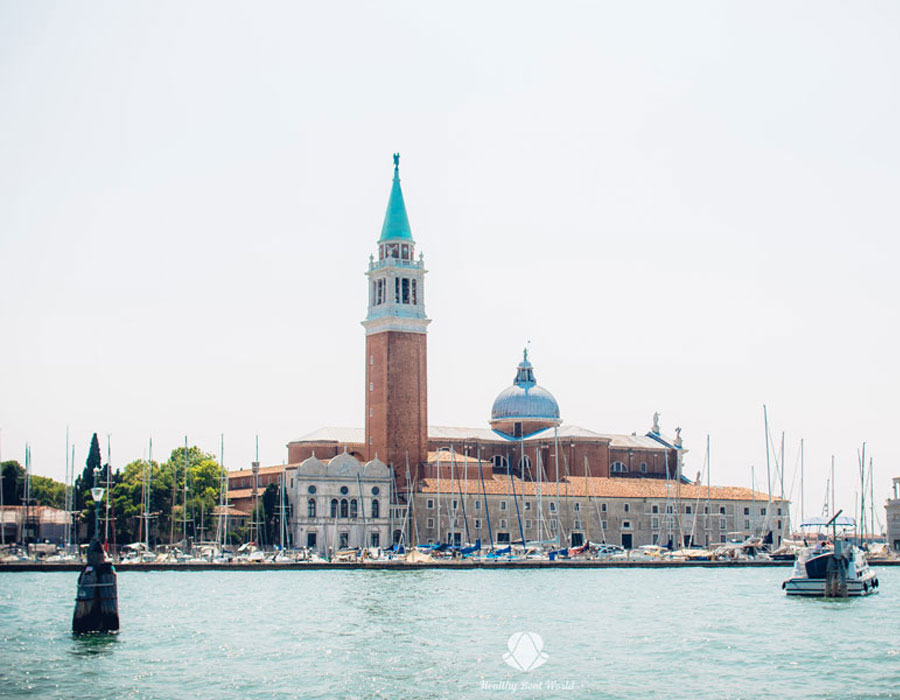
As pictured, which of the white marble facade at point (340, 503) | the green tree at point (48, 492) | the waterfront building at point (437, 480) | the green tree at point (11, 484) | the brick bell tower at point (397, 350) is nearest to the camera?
the white marble facade at point (340, 503)

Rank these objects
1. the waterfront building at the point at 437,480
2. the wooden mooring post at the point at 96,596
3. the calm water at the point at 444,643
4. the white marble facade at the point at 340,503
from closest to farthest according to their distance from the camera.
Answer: the calm water at the point at 444,643, the wooden mooring post at the point at 96,596, the white marble facade at the point at 340,503, the waterfront building at the point at 437,480

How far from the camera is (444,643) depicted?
1095 inches

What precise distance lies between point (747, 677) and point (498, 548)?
4416cm

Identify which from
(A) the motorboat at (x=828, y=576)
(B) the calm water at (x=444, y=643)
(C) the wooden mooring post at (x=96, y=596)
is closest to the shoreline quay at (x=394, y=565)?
(B) the calm water at (x=444, y=643)

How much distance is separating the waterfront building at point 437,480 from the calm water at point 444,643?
25.3 m

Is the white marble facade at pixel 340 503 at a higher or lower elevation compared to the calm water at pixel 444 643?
higher

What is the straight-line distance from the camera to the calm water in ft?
73.2

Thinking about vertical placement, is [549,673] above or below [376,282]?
below

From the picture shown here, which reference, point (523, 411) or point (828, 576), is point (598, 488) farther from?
point (828, 576)

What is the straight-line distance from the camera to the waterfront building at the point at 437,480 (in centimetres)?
7156

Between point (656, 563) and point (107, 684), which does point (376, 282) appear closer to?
point (656, 563)

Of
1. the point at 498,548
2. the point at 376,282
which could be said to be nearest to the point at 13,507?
the point at 376,282

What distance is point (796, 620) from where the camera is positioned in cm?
3391

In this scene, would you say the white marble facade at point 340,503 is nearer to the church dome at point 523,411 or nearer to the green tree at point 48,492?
the church dome at point 523,411
